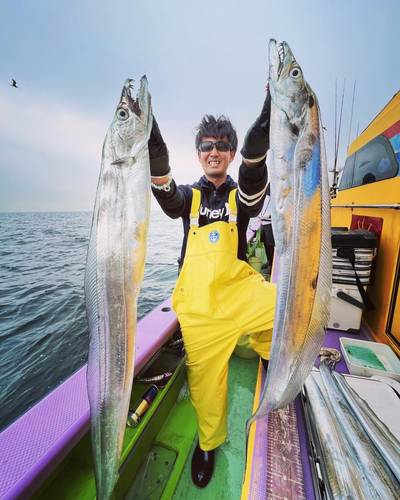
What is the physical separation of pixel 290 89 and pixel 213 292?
1265 millimetres

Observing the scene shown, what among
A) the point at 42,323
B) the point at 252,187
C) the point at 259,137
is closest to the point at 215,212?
the point at 252,187

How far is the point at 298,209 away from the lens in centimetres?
91

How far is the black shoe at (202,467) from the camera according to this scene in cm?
169

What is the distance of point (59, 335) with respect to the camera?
192 inches

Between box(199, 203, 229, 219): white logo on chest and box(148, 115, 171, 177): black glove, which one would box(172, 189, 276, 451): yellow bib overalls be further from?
box(148, 115, 171, 177): black glove

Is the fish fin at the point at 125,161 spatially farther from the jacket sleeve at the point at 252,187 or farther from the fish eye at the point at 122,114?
the jacket sleeve at the point at 252,187

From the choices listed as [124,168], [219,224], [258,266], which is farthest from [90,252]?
[258,266]

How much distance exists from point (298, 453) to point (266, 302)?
0.91 metres

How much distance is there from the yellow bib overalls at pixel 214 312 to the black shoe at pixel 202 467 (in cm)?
9

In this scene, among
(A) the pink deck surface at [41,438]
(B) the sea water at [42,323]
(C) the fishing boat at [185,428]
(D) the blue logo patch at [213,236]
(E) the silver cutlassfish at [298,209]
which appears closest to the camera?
(E) the silver cutlassfish at [298,209]

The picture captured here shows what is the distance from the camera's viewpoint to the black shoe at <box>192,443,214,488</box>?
66.4 inches

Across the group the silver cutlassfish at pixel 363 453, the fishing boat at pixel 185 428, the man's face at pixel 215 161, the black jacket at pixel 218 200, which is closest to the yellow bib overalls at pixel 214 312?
the black jacket at pixel 218 200

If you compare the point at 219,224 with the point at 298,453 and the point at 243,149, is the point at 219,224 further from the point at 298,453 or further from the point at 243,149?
the point at 298,453

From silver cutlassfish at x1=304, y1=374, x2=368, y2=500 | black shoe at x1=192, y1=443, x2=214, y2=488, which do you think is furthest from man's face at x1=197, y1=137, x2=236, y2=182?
black shoe at x1=192, y1=443, x2=214, y2=488
